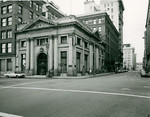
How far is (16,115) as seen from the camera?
5.88 metres

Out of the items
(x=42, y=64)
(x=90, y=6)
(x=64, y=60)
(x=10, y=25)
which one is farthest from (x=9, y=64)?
(x=90, y=6)

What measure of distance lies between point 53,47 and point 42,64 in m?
5.62

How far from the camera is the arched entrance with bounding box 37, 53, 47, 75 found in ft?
126

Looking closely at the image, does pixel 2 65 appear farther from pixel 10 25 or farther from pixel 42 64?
pixel 42 64

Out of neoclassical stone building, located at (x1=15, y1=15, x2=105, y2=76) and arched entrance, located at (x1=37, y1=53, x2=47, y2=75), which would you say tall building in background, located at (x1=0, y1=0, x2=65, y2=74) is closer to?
neoclassical stone building, located at (x1=15, y1=15, x2=105, y2=76)

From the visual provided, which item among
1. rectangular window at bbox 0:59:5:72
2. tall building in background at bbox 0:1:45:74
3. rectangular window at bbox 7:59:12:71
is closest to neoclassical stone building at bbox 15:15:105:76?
tall building in background at bbox 0:1:45:74

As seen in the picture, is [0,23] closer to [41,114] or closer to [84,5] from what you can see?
[41,114]

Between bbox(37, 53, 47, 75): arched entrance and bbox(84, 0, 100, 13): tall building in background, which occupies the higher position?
bbox(84, 0, 100, 13): tall building in background

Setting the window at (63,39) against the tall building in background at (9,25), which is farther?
the tall building in background at (9,25)

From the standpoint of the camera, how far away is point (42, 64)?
3859 centimetres

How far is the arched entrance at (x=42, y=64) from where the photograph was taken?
38537 millimetres

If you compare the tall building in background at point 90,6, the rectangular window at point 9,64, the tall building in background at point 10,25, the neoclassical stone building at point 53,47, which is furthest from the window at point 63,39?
the tall building in background at point 90,6

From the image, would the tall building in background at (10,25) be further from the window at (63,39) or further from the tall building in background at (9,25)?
the window at (63,39)

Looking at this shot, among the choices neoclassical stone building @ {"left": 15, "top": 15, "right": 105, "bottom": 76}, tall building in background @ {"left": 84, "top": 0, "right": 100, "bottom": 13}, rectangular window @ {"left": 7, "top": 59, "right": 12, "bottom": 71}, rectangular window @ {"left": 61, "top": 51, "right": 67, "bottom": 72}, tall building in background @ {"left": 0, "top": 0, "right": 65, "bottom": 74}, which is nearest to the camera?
neoclassical stone building @ {"left": 15, "top": 15, "right": 105, "bottom": 76}
